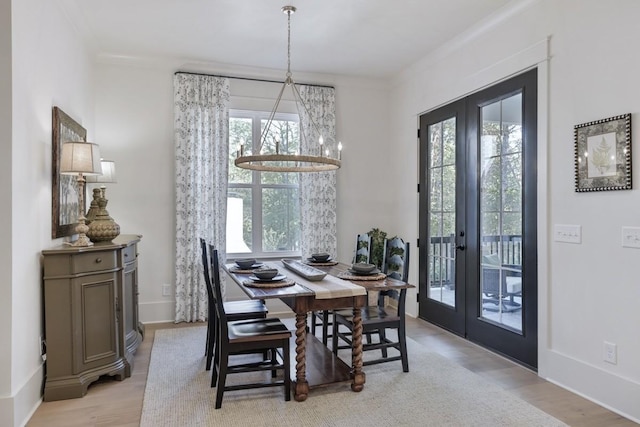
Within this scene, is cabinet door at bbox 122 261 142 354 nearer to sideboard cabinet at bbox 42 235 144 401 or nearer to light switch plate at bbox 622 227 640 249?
sideboard cabinet at bbox 42 235 144 401

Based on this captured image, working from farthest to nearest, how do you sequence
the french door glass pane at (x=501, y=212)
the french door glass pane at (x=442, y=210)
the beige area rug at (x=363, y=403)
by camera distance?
the french door glass pane at (x=442, y=210)
the french door glass pane at (x=501, y=212)
the beige area rug at (x=363, y=403)

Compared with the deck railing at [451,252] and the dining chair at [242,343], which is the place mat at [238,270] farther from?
the deck railing at [451,252]

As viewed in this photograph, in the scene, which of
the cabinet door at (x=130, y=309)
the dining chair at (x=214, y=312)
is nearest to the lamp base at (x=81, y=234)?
the cabinet door at (x=130, y=309)

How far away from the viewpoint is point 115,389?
3057 millimetres

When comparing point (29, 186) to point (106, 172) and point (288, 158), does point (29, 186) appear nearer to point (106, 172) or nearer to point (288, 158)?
point (106, 172)

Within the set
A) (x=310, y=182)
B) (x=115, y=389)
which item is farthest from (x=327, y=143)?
(x=115, y=389)

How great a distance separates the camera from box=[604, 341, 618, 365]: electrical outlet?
2719 mm

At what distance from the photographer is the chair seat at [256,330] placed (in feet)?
8.97

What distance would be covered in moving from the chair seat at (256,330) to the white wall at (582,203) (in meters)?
2.03

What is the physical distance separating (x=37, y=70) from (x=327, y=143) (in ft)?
10.6

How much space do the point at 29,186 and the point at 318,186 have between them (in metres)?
3.21

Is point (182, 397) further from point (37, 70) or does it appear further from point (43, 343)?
point (37, 70)

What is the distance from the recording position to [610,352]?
9.02 ft

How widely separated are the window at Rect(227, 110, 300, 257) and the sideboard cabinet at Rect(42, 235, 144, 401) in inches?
79.5
